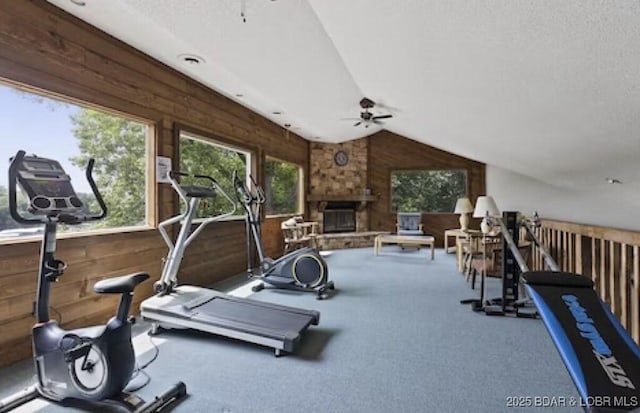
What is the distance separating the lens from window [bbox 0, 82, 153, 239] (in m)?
2.56

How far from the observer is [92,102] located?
119 inches

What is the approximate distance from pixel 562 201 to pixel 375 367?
277 inches

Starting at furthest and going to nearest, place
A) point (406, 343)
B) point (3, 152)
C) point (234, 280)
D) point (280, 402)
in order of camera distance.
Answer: point (234, 280) → point (406, 343) → point (3, 152) → point (280, 402)

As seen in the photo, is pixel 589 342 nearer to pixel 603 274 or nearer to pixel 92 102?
pixel 603 274

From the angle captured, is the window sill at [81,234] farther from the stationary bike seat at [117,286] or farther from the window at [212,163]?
the stationary bike seat at [117,286]

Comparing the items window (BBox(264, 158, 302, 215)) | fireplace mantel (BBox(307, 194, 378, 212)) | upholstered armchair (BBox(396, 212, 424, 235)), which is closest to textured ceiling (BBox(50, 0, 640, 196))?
window (BBox(264, 158, 302, 215))

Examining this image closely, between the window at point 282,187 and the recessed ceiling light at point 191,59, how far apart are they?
2.89m

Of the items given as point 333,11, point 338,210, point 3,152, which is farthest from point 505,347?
point 338,210

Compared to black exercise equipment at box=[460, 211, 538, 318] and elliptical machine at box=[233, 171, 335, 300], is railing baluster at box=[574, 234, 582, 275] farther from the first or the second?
elliptical machine at box=[233, 171, 335, 300]

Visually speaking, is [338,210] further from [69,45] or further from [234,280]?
[69,45]

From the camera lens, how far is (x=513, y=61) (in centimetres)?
A: 200

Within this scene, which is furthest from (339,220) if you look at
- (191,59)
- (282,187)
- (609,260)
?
(609,260)

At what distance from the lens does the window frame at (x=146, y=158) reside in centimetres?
252

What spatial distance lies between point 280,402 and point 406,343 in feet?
3.87
